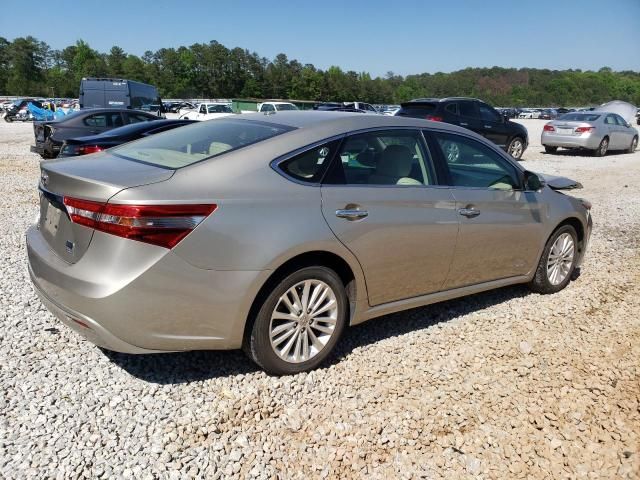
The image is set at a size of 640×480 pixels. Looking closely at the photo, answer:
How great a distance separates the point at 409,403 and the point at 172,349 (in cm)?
140

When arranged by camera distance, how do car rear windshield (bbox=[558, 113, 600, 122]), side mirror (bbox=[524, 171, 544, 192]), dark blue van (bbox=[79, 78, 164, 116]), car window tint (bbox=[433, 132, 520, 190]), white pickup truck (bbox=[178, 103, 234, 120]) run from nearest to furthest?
car window tint (bbox=[433, 132, 520, 190]) < side mirror (bbox=[524, 171, 544, 192]) < car rear windshield (bbox=[558, 113, 600, 122]) < dark blue van (bbox=[79, 78, 164, 116]) < white pickup truck (bbox=[178, 103, 234, 120])

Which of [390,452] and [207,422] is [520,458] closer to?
[390,452]

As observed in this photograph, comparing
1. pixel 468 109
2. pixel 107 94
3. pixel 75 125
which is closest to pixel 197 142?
pixel 75 125

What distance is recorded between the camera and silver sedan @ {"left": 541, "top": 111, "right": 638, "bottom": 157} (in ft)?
59.1

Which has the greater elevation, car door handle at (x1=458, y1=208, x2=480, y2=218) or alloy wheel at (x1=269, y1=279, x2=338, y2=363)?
car door handle at (x1=458, y1=208, x2=480, y2=218)

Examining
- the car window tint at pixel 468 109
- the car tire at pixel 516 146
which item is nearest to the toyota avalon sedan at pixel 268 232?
the car window tint at pixel 468 109

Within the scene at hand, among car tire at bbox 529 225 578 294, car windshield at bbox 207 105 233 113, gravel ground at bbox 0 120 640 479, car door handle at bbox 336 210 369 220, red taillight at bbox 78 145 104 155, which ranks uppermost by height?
car windshield at bbox 207 105 233 113

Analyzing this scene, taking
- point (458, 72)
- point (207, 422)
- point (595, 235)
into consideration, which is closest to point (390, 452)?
point (207, 422)

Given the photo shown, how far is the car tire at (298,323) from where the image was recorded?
10.2 ft

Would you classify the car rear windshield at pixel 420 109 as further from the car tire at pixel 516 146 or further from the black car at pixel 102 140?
the black car at pixel 102 140

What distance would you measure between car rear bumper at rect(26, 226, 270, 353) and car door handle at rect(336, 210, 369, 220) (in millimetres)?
623

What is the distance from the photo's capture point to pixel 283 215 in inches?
119

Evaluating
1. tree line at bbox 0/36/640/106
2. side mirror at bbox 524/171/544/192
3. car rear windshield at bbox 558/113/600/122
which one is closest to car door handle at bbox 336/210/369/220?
side mirror at bbox 524/171/544/192

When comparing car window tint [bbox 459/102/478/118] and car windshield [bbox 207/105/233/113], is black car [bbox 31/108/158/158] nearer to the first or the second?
car window tint [bbox 459/102/478/118]
